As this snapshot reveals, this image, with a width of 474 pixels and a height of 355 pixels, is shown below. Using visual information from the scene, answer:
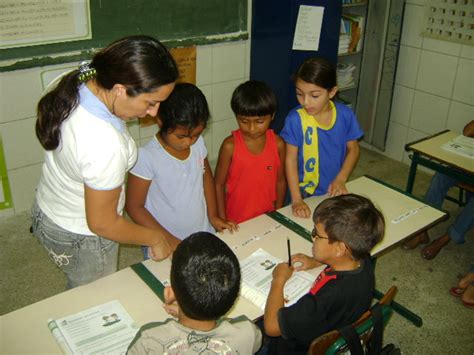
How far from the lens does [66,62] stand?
3.03 meters

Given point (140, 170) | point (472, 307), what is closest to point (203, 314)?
point (140, 170)

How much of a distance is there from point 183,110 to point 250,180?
680mm

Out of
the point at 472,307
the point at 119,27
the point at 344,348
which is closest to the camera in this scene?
the point at 344,348

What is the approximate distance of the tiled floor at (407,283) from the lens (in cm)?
246

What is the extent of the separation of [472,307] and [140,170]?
2042mm

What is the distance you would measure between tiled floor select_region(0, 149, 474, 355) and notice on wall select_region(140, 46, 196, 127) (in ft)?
3.34

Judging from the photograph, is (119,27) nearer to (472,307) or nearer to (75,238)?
(75,238)

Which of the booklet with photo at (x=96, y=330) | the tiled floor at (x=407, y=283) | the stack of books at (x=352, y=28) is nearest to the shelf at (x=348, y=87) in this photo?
the stack of books at (x=352, y=28)

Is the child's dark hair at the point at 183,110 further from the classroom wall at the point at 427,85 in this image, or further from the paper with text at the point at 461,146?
the classroom wall at the point at 427,85

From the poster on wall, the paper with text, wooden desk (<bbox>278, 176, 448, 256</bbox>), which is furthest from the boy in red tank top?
the poster on wall

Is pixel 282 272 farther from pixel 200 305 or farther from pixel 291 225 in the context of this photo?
pixel 200 305

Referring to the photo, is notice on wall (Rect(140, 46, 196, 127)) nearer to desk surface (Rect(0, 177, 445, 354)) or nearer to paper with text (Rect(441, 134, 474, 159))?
desk surface (Rect(0, 177, 445, 354))

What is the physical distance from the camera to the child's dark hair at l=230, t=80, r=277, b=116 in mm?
2197

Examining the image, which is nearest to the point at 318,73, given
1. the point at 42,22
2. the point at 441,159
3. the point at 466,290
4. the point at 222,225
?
the point at 222,225
